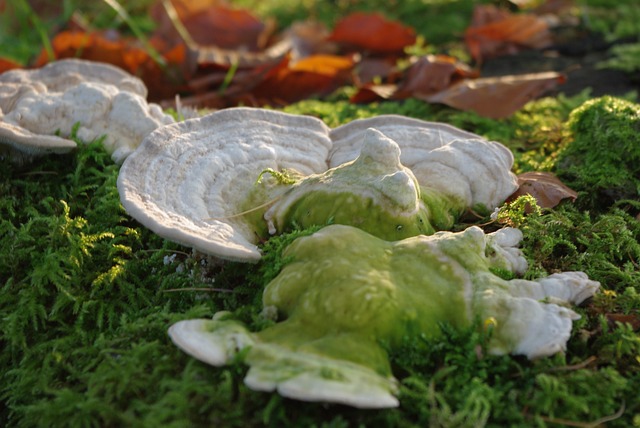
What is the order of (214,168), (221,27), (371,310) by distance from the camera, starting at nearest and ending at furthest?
(371,310), (214,168), (221,27)

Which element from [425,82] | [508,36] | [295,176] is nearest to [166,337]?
[295,176]

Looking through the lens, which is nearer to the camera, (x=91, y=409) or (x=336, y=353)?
(x=336, y=353)

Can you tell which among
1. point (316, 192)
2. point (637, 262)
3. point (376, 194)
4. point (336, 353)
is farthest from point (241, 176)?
point (637, 262)

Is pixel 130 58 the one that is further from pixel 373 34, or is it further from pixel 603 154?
pixel 603 154

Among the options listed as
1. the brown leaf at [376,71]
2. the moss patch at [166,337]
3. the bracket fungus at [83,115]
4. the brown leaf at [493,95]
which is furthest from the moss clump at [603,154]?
the bracket fungus at [83,115]

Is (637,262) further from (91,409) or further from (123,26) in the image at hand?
(123,26)

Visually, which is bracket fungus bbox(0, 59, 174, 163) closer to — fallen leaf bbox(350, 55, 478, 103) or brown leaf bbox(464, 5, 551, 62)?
fallen leaf bbox(350, 55, 478, 103)
